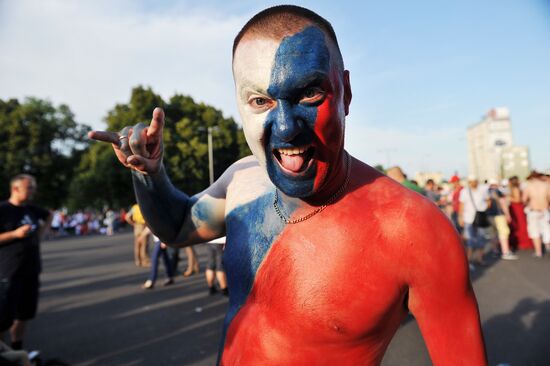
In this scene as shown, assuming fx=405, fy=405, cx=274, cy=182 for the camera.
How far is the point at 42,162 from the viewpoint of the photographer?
95.2 ft

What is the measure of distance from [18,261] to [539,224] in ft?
28.6

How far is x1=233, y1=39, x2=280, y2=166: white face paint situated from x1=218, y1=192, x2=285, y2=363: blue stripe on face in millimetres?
228

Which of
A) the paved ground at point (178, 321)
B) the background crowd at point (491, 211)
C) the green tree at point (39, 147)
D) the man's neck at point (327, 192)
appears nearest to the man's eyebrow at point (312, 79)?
the man's neck at point (327, 192)

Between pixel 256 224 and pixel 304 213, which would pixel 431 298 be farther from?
→ pixel 256 224

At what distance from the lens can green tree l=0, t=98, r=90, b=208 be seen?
27797mm

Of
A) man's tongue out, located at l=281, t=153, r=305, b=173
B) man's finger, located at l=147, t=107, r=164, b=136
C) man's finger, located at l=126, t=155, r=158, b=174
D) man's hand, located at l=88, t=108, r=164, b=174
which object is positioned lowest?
man's tongue out, located at l=281, t=153, r=305, b=173

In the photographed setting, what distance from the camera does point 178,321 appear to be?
5.15 meters

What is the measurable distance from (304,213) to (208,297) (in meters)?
5.40

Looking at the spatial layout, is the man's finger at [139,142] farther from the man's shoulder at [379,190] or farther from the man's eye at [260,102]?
the man's shoulder at [379,190]

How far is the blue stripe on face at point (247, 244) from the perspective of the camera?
1.36 m

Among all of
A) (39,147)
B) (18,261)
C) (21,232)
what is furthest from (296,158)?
(39,147)

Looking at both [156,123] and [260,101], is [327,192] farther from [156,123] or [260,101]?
[156,123]

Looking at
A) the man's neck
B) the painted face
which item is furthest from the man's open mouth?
the man's neck

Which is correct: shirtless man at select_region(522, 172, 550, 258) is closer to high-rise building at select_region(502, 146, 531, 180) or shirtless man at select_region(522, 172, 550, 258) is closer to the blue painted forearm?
the blue painted forearm
